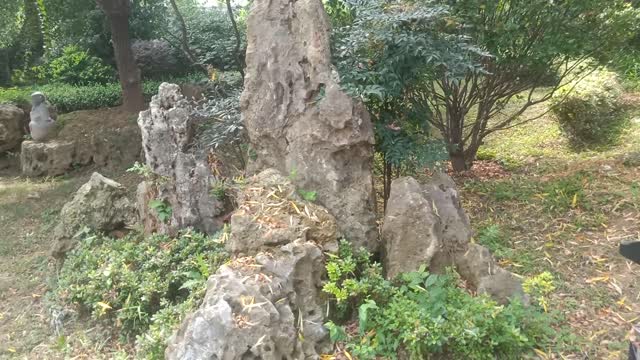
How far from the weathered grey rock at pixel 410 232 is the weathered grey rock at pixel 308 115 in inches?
11.4

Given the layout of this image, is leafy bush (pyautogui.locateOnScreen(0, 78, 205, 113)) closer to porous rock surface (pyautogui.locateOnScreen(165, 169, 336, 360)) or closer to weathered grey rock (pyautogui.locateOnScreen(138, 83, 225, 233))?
weathered grey rock (pyautogui.locateOnScreen(138, 83, 225, 233))

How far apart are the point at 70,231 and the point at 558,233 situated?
426 centimetres

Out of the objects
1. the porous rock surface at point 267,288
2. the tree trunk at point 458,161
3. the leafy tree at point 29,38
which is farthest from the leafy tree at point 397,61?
the leafy tree at point 29,38

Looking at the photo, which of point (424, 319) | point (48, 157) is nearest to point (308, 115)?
point (424, 319)

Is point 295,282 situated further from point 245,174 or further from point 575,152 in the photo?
point 575,152

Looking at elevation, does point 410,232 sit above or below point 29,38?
below

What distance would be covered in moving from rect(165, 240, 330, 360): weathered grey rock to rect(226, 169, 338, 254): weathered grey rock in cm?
11

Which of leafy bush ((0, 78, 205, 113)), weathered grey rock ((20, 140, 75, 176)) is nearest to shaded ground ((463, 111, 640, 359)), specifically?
weathered grey rock ((20, 140, 75, 176))

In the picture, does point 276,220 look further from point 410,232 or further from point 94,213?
point 94,213

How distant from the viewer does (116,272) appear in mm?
4164

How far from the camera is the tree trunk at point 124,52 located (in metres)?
8.43

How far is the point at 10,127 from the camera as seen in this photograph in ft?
30.0

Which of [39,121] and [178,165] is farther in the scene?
[39,121]

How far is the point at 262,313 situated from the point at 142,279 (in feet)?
4.91
